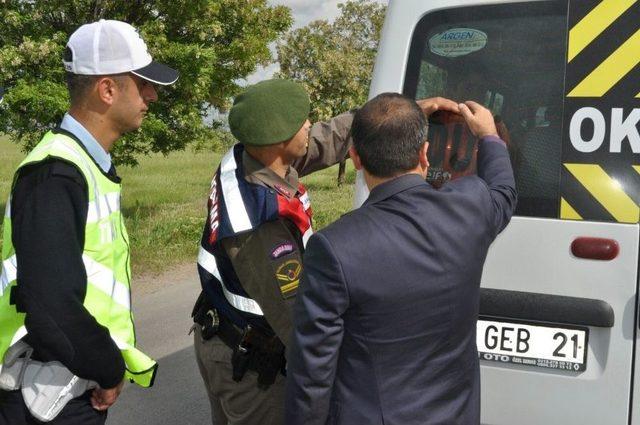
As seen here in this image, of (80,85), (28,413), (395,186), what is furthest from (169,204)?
(395,186)

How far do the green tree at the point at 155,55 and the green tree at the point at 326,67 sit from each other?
26.5ft

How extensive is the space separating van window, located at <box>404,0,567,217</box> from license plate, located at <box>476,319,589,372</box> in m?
0.42

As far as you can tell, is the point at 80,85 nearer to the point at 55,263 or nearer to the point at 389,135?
the point at 55,263

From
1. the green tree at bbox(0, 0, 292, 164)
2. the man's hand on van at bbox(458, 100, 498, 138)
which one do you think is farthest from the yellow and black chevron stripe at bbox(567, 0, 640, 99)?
the green tree at bbox(0, 0, 292, 164)

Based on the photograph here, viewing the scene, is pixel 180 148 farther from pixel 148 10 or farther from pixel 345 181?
pixel 345 181

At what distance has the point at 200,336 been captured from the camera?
2564mm

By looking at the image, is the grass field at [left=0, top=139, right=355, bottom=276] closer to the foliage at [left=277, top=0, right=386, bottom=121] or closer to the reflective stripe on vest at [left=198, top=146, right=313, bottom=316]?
the foliage at [left=277, top=0, right=386, bottom=121]

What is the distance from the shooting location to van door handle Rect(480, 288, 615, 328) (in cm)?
253

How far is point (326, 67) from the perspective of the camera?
828 inches

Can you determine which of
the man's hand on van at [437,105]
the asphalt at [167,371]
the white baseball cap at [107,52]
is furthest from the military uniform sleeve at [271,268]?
the asphalt at [167,371]

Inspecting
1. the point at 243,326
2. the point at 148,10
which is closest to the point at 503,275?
the point at 243,326

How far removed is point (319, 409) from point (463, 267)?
1.72 feet

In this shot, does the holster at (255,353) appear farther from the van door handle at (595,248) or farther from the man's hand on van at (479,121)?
the van door handle at (595,248)

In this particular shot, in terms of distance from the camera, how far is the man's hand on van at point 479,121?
240 centimetres
